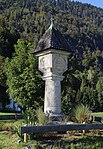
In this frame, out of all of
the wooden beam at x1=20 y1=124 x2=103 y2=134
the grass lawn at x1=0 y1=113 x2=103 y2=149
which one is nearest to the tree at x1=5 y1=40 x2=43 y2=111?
the grass lawn at x1=0 y1=113 x2=103 y2=149

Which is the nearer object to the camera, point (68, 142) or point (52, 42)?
point (68, 142)

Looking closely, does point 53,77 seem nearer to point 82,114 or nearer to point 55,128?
point 82,114

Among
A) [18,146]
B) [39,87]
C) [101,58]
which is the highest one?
[101,58]

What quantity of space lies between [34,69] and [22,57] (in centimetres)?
327

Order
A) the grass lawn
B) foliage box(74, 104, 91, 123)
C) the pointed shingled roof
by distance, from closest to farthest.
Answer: the grass lawn
foliage box(74, 104, 91, 123)
the pointed shingled roof

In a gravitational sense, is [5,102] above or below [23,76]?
below

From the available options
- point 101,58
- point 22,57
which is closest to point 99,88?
point 22,57

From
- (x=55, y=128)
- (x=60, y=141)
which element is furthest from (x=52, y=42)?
(x=60, y=141)

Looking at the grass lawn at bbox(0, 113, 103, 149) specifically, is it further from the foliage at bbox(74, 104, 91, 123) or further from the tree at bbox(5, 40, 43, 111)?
the tree at bbox(5, 40, 43, 111)

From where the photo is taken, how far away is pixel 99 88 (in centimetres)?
10744

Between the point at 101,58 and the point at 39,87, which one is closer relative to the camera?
the point at 39,87

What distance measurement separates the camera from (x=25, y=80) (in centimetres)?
3791

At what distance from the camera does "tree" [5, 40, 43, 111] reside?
3678cm

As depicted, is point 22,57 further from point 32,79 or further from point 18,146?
point 18,146
